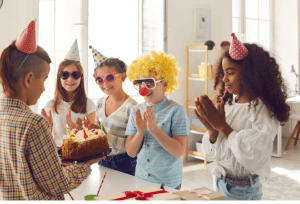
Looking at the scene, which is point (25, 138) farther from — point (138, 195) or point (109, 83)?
point (109, 83)

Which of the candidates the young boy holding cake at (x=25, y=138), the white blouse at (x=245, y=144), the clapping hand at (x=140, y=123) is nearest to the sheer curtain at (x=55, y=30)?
the clapping hand at (x=140, y=123)

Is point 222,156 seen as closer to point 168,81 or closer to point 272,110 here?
point 272,110

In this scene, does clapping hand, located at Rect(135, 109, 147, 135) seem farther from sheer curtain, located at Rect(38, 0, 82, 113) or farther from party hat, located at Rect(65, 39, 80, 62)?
sheer curtain, located at Rect(38, 0, 82, 113)

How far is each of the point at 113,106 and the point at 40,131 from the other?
1127 mm

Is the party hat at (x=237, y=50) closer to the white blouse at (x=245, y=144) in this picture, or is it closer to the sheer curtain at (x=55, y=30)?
the white blouse at (x=245, y=144)

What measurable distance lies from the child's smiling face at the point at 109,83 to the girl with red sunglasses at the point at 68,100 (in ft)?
0.50

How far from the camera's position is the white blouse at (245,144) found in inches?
59.0

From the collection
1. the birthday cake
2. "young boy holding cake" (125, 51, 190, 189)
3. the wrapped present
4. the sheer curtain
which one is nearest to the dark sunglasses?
"young boy holding cake" (125, 51, 190, 189)

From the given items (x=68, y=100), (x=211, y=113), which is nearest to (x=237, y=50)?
(x=211, y=113)

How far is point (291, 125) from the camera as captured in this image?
6453 mm

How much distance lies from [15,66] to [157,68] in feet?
3.05

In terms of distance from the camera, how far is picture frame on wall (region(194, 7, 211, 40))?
4742 millimetres

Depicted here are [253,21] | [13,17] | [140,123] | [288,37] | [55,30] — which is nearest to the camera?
[140,123]

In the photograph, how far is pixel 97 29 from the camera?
4.02 m
